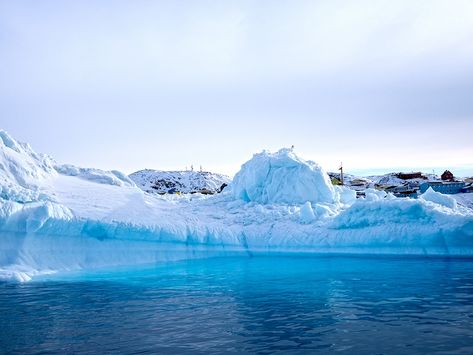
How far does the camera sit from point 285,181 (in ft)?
75.1

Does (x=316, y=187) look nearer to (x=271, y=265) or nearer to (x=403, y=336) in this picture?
(x=271, y=265)

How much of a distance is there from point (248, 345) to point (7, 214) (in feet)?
38.7

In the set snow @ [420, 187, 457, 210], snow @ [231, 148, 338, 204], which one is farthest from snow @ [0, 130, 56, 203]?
snow @ [420, 187, 457, 210]

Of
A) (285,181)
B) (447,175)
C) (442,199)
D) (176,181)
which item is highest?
(176,181)

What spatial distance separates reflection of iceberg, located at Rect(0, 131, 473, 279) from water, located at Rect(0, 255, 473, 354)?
2.44 m

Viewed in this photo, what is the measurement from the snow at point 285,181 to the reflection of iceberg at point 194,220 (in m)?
0.05

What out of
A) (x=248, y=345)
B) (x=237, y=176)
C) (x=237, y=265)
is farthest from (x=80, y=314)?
(x=237, y=176)

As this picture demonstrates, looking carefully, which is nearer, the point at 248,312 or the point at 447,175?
the point at 248,312

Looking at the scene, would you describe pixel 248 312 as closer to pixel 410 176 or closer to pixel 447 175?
pixel 447 175

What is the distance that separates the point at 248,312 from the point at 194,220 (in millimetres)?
11617

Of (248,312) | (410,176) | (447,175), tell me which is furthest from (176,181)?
(248,312)

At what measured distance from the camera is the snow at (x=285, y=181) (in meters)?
22.7

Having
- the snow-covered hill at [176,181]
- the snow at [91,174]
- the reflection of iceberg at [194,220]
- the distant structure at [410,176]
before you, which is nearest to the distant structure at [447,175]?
the distant structure at [410,176]

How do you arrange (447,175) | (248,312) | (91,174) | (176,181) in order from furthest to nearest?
(176,181) → (447,175) → (91,174) → (248,312)
